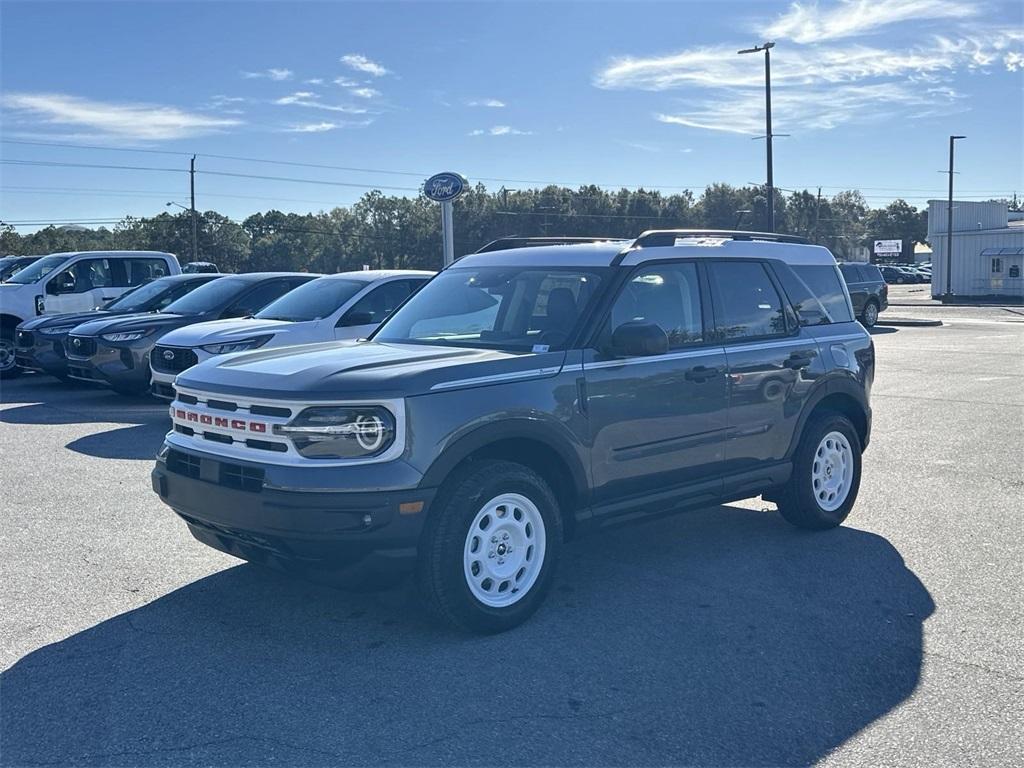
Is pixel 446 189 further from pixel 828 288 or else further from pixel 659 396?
pixel 659 396

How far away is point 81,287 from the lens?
17109 mm

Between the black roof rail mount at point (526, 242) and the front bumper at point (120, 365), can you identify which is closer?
the black roof rail mount at point (526, 242)

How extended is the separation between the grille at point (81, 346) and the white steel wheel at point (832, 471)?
932cm

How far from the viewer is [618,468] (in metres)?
5.46

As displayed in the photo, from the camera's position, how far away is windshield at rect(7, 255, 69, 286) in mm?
16889

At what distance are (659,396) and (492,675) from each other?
76.6 inches

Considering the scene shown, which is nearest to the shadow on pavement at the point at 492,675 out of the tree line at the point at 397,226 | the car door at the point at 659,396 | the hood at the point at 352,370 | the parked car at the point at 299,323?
the car door at the point at 659,396

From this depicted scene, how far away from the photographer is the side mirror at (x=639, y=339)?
17.3ft

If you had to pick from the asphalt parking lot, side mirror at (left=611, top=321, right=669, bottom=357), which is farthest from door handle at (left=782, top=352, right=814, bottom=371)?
side mirror at (left=611, top=321, right=669, bottom=357)

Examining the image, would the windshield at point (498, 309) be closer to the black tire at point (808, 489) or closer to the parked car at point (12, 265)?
the black tire at point (808, 489)

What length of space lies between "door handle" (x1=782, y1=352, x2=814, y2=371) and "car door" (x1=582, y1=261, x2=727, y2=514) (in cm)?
66

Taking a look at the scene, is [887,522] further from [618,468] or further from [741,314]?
[618,468]

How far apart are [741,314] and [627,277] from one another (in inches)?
40.9

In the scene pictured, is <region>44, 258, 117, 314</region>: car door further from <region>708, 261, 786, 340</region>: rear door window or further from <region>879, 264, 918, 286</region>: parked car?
<region>879, 264, 918, 286</region>: parked car
